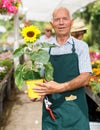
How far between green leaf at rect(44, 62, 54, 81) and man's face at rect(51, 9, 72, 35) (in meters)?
0.27

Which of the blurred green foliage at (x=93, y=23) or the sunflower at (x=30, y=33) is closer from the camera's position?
the sunflower at (x=30, y=33)

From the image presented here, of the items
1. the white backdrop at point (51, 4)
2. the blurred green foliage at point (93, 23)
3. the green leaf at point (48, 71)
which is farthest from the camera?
the blurred green foliage at point (93, 23)

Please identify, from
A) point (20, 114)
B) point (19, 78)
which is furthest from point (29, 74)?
point (20, 114)

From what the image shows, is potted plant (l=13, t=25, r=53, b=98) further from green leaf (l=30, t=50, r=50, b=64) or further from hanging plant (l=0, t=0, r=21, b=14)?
hanging plant (l=0, t=0, r=21, b=14)

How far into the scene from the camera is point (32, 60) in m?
3.03

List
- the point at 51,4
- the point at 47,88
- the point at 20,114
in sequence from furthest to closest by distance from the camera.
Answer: the point at 51,4, the point at 20,114, the point at 47,88

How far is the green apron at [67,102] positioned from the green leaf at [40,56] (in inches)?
7.6

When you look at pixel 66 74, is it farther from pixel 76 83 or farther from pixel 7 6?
pixel 7 6

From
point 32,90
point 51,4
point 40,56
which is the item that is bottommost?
point 51,4

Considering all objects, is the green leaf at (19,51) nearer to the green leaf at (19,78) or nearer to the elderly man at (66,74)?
the green leaf at (19,78)

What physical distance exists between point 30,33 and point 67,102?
0.59 m

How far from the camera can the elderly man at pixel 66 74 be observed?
3.08 m

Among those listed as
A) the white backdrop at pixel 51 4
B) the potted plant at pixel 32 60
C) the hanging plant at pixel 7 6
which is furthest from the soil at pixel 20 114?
the white backdrop at pixel 51 4

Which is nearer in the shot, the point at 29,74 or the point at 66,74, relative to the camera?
the point at 29,74
